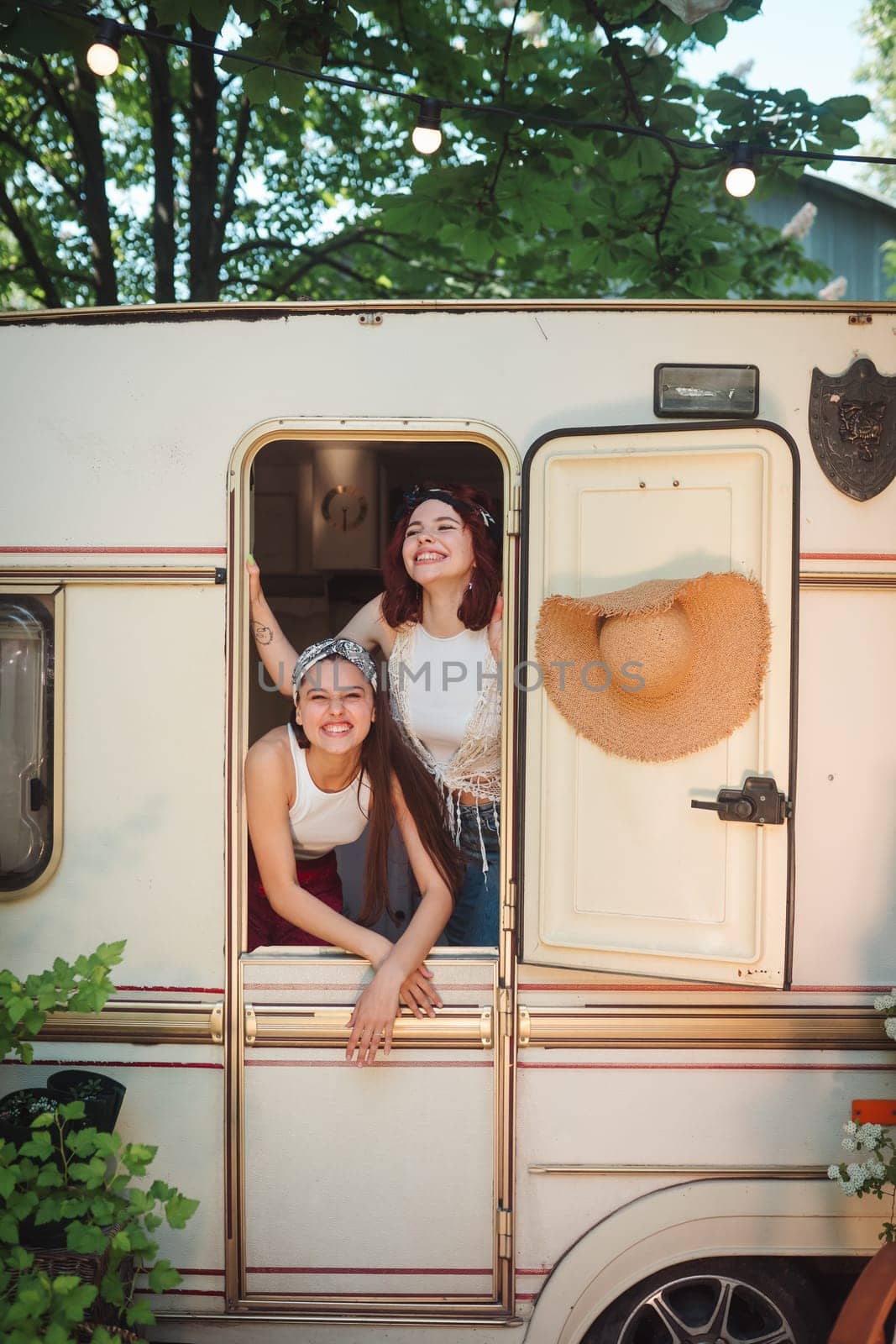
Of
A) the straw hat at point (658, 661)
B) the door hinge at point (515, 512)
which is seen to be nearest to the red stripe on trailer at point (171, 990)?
the straw hat at point (658, 661)

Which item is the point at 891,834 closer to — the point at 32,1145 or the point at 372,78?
the point at 32,1145

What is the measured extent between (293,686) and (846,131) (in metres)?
3.53

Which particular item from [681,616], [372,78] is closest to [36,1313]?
[681,616]

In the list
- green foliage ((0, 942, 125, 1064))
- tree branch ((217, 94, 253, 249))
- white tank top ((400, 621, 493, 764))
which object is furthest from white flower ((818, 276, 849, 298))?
green foliage ((0, 942, 125, 1064))

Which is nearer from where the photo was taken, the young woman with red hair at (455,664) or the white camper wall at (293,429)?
the white camper wall at (293,429)

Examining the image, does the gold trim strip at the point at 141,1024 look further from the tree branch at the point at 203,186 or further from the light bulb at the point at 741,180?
the tree branch at the point at 203,186

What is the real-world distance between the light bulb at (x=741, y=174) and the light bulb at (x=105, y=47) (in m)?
2.10

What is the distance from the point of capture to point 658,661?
8.87ft

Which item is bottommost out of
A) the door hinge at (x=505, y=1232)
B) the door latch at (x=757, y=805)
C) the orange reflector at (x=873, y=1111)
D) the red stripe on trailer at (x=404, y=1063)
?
the door hinge at (x=505, y=1232)

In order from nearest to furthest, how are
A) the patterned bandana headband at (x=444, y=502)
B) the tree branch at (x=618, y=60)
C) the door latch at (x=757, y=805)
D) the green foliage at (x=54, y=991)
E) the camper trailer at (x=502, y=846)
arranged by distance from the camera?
the green foliage at (x=54, y=991), the door latch at (x=757, y=805), the camper trailer at (x=502, y=846), the patterned bandana headband at (x=444, y=502), the tree branch at (x=618, y=60)

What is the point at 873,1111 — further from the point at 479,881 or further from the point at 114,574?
the point at 114,574

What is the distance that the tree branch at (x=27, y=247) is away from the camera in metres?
6.21

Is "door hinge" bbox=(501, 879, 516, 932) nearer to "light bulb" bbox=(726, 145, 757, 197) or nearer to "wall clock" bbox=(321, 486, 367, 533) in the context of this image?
"wall clock" bbox=(321, 486, 367, 533)

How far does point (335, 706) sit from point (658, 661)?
1.06 metres
